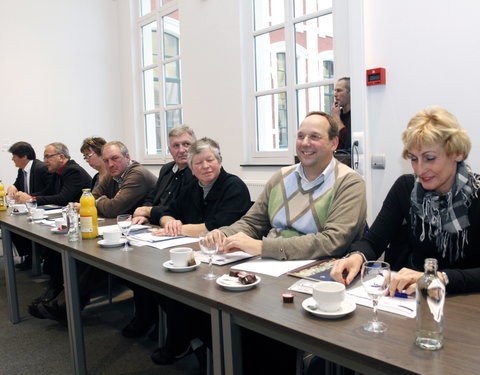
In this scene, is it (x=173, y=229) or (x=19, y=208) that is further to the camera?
(x=19, y=208)

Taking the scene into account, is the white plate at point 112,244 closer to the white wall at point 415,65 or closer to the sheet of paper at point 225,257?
the sheet of paper at point 225,257

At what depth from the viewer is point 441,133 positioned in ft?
4.50

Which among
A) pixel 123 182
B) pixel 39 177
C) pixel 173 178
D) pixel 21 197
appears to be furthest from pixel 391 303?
pixel 39 177

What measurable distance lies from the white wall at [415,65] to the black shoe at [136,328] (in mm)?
1769

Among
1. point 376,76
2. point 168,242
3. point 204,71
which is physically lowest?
point 168,242

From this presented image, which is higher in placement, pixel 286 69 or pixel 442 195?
pixel 286 69

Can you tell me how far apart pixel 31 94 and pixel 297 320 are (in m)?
5.62

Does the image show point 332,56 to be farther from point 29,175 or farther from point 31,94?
point 31,94

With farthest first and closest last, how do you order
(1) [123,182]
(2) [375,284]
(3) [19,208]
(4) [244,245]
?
(3) [19,208]
(1) [123,182]
(4) [244,245]
(2) [375,284]

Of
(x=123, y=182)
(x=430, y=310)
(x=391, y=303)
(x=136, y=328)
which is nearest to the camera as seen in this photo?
(x=430, y=310)

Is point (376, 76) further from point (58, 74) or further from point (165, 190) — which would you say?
point (58, 74)

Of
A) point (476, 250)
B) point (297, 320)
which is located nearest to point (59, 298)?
point (297, 320)

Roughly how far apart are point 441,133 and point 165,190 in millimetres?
1974

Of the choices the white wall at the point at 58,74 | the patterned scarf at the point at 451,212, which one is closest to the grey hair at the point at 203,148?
the patterned scarf at the point at 451,212
